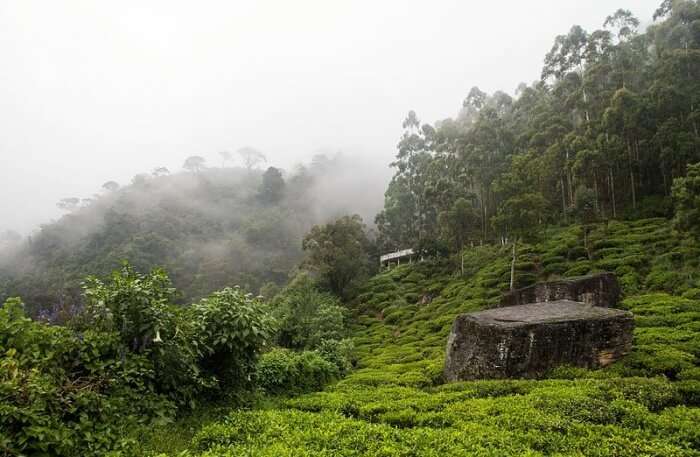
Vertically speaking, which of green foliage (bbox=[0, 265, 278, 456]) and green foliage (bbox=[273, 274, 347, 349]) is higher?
green foliage (bbox=[0, 265, 278, 456])

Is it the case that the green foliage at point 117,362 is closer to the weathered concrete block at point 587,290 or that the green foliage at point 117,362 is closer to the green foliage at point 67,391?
the green foliage at point 67,391

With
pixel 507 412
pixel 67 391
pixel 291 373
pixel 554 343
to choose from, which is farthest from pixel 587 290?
pixel 67 391

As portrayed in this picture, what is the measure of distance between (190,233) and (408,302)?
55.3 metres

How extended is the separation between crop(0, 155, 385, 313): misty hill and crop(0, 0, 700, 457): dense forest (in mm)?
576

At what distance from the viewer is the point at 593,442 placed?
6.29 m

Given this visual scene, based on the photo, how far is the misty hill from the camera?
5969cm

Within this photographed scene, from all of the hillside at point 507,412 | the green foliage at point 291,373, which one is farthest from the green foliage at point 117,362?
the green foliage at point 291,373

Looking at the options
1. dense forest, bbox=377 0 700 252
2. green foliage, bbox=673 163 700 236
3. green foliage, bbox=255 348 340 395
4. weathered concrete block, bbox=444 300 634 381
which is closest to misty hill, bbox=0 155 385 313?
dense forest, bbox=377 0 700 252

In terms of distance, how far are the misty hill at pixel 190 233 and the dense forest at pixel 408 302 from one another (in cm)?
58

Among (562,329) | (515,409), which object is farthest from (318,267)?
(515,409)

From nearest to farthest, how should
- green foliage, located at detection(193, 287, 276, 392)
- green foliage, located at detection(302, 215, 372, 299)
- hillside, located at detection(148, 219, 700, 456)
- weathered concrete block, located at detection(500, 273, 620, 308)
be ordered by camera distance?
hillside, located at detection(148, 219, 700, 456)
green foliage, located at detection(193, 287, 276, 392)
weathered concrete block, located at detection(500, 273, 620, 308)
green foliage, located at detection(302, 215, 372, 299)

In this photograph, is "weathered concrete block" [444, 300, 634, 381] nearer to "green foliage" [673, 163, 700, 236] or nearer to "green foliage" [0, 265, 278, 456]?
"green foliage" [0, 265, 278, 456]

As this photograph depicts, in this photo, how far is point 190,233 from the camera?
7794 centimetres

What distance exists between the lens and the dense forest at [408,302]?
20.9ft
